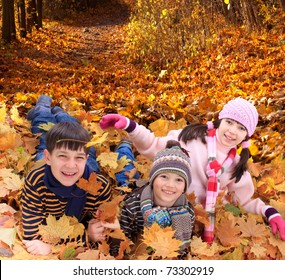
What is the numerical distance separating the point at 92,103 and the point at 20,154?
66.9 inches

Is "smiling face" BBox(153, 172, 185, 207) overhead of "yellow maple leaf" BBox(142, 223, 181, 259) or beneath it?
overhead

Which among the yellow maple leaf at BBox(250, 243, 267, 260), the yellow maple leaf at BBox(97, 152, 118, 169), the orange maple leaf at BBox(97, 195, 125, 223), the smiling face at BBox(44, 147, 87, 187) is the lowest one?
the yellow maple leaf at BBox(250, 243, 267, 260)

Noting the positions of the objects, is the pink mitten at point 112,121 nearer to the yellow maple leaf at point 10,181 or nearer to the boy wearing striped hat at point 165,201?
the boy wearing striped hat at point 165,201

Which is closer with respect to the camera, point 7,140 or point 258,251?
point 258,251

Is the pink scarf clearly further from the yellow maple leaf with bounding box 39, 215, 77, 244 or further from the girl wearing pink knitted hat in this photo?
the yellow maple leaf with bounding box 39, 215, 77, 244

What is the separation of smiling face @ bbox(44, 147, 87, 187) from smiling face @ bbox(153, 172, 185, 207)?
0.99 ft

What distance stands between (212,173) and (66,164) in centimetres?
74

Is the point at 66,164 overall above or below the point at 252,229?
above

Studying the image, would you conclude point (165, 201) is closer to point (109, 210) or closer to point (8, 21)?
point (109, 210)

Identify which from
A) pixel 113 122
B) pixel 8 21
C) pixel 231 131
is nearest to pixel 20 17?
pixel 8 21

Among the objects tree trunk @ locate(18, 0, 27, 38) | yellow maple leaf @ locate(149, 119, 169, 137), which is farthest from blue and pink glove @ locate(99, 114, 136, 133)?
tree trunk @ locate(18, 0, 27, 38)

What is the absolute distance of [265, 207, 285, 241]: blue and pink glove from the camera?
7.25ft

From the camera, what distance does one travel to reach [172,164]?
1.88 meters

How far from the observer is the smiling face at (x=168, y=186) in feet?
6.16
